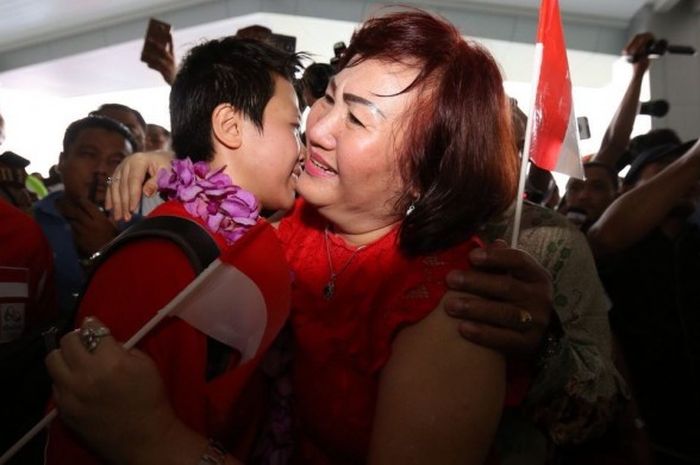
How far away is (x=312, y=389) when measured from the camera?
1.10 m

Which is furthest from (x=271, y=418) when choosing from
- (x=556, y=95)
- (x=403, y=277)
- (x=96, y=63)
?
(x=96, y=63)

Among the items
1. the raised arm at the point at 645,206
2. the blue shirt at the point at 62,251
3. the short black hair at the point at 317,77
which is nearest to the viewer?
the short black hair at the point at 317,77

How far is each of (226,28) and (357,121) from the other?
242 inches

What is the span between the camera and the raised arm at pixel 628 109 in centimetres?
276

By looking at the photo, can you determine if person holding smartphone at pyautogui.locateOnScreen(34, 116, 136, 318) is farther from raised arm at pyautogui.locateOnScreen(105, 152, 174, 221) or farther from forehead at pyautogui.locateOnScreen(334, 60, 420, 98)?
forehead at pyautogui.locateOnScreen(334, 60, 420, 98)

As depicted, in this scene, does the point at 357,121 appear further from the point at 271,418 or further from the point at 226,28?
the point at 226,28

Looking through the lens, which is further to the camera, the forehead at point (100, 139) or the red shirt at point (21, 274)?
the forehead at point (100, 139)

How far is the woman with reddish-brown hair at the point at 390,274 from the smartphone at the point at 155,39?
1.68m

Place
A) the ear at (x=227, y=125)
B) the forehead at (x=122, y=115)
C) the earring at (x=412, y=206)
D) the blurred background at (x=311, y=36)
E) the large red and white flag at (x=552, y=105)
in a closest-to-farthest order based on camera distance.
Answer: the earring at (x=412, y=206) < the large red and white flag at (x=552, y=105) < the ear at (x=227, y=125) < the forehead at (x=122, y=115) < the blurred background at (x=311, y=36)

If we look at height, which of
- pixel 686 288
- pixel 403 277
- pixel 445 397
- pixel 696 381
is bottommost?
pixel 696 381

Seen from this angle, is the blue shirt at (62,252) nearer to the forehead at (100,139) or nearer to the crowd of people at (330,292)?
the forehead at (100,139)

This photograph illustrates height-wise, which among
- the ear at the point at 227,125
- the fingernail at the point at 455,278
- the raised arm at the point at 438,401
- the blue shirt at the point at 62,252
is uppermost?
the ear at the point at 227,125

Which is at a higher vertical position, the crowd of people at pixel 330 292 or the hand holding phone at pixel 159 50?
the hand holding phone at pixel 159 50

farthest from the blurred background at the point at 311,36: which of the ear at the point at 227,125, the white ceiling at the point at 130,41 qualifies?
the ear at the point at 227,125
